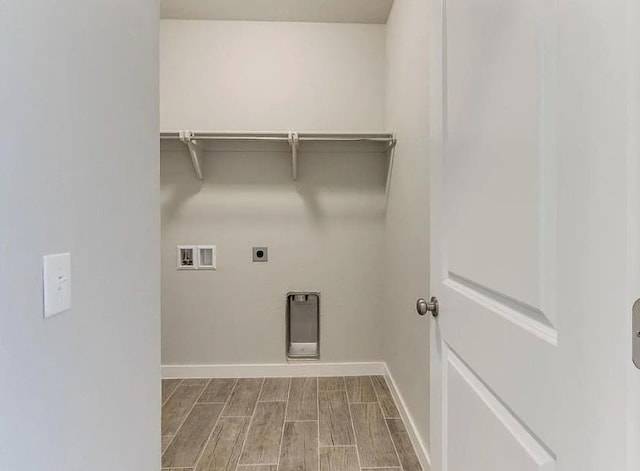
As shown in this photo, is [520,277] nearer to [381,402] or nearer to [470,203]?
[470,203]

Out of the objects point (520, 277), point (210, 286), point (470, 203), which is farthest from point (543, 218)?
point (210, 286)

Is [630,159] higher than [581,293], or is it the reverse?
[630,159]

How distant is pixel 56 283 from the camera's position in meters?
0.72

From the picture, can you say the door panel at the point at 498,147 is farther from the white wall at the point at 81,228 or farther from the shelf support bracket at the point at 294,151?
the shelf support bracket at the point at 294,151

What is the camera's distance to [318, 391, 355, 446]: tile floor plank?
6.99 feet

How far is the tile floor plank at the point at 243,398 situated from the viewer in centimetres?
247

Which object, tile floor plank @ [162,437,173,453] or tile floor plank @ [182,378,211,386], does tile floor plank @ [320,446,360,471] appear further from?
tile floor plank @ [182,378,211,386]

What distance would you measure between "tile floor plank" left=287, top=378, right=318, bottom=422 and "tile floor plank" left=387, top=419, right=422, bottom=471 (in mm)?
458

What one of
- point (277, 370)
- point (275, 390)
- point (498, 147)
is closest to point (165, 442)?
point (275, 390)

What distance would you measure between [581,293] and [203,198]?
109 inches

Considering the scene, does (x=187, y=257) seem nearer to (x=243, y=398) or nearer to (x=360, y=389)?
(x=243, y=398)

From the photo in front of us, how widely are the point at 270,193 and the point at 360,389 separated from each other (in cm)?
155

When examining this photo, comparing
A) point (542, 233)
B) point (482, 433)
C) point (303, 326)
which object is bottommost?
point (303, 326)

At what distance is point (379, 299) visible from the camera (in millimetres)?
3088
